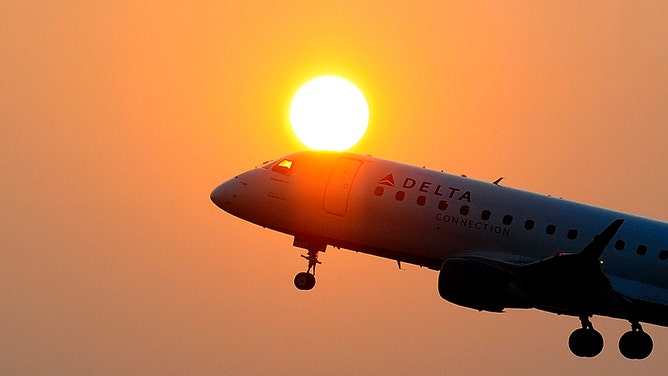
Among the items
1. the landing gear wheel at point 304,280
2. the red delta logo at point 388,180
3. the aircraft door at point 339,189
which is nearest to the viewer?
the red delta logo at point 388,180

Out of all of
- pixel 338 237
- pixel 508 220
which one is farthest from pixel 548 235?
pixel 338 237

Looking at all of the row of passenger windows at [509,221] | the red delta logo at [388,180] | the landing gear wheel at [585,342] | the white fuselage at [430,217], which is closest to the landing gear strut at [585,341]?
the landing gear wheel at [585,342]

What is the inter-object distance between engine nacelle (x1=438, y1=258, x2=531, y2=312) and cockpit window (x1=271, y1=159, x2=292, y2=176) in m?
9.22

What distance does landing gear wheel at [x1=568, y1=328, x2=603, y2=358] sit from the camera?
74.1 metres

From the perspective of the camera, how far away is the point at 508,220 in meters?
75.0

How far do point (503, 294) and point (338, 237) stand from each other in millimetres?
8179

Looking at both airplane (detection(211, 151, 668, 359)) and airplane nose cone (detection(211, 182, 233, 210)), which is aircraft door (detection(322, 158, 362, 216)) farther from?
airplane nose cone (detection(211, 182, 233, 210))

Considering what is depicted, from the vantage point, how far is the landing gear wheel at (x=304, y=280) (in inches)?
3110

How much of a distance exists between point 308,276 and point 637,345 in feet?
37.0

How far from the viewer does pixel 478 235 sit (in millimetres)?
75125

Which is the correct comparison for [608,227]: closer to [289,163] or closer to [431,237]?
[431,237]

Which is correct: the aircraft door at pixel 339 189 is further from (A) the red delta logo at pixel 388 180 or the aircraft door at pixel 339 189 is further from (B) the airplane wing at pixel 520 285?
(B) the airplane wing at pixel 520 285

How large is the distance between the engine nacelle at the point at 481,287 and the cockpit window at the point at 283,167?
9.22m

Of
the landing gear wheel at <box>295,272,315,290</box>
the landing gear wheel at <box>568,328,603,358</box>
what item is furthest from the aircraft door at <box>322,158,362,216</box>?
the landing gear wheel at <box>568,328,603,358</box>
